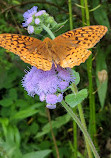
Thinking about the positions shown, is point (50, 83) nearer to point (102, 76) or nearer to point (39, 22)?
point (39, 22)

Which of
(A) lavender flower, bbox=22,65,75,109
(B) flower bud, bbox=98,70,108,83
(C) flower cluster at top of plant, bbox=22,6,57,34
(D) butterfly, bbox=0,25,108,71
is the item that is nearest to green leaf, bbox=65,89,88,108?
(A) lavender flower, bbox=22,65,75,109

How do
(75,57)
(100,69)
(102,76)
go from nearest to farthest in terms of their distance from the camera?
(75,57) < (102,76) < (100,69)

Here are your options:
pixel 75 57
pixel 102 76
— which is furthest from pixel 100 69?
pixel 75 57

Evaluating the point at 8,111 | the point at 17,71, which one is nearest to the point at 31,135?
the point at 8,111

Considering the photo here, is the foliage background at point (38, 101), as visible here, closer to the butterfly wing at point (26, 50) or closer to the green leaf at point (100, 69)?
the green leaf at point (100, 69)

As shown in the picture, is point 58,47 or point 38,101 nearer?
point 58,47

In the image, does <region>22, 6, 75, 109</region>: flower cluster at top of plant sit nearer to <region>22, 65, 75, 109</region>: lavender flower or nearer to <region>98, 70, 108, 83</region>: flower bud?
<region>22, 65, 75, 109</region>: lavender flower
